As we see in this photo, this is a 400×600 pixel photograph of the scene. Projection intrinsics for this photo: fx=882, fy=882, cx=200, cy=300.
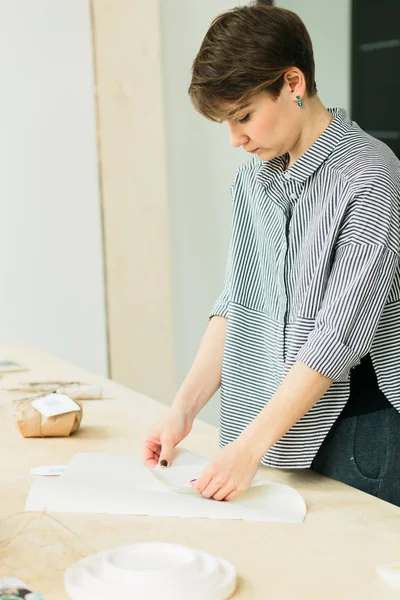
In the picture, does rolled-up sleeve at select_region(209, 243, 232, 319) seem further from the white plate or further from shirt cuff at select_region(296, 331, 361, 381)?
the white plate

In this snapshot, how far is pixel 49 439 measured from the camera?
1.69m

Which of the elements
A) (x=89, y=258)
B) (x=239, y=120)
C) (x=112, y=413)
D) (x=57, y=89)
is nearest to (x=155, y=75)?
(x=57, y=89)

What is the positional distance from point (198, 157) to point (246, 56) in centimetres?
266

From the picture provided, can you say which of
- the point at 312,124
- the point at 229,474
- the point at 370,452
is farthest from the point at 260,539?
the point at 312,124

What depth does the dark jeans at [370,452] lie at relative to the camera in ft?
4.78

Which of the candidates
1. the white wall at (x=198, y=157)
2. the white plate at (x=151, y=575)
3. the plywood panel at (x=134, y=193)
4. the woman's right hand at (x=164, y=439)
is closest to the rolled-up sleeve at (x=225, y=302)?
the woman's right hand at (x=164, y=439)

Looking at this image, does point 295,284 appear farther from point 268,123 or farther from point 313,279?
point 268,123

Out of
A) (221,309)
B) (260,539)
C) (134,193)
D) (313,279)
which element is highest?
(313,279)

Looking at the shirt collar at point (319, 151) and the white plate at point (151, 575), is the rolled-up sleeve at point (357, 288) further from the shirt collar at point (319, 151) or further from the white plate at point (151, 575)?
the white plate at point (151, 575)

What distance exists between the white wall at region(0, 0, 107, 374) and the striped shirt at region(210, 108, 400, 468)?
8.08ft

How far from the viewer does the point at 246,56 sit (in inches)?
51.7

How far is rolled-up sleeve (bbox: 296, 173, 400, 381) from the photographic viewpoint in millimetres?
1320

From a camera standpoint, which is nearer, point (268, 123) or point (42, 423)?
point (268, 123)

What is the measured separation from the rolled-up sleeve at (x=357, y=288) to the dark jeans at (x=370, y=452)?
148mm
